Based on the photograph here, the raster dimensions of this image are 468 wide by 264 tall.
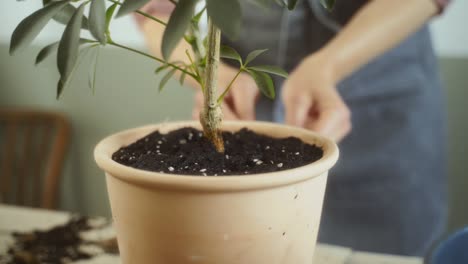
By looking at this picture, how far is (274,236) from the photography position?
47 centimetres

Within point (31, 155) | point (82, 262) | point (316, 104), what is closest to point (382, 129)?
point (316, 104)

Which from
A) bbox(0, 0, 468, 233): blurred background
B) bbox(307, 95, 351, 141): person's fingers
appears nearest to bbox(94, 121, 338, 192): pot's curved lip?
bbox(307, 95, 351, 141): person's fingers

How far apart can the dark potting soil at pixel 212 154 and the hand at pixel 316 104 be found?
18 centimetres

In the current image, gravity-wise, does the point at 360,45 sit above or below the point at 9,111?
above

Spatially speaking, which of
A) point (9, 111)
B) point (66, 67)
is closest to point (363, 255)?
point (66, 67)

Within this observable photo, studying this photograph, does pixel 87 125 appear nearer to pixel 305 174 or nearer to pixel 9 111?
pixel 9 111

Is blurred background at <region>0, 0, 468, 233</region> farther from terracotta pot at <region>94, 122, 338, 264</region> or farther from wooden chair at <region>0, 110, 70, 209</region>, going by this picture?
terracotta pot at <region>94, 122, 338, 264</region>

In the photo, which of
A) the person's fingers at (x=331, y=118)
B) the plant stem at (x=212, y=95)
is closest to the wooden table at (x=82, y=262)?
the person's fingers at (x=331, y=118)

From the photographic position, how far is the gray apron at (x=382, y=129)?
1.22 metres

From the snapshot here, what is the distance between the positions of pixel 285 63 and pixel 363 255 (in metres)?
0.63

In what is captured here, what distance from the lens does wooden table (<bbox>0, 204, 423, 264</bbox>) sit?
73cm

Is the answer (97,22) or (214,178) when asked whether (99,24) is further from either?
(214,178)

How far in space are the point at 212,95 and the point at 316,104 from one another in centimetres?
33

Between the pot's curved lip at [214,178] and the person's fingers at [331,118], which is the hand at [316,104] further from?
the pot's curved lip at [214,178]
